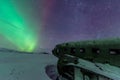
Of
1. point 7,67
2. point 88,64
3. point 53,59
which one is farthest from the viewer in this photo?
point 53,59

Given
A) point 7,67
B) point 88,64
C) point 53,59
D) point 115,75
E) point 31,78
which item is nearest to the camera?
point 115,75

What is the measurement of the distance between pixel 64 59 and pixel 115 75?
192 centimetres

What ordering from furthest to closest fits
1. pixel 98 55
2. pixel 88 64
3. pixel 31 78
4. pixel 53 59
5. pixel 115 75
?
pixel 53 59 → pixel 31 78 → pixel 98 55 → pixel 88 64 → pixel 115 75

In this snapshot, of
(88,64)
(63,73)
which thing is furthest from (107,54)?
(63,73)

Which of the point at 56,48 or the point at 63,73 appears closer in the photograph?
the point at 63,73

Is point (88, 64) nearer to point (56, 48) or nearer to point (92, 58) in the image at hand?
point (92, 58)

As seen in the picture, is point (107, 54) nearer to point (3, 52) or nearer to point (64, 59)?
point (64, 59)

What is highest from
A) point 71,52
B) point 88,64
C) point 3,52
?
point 3,52

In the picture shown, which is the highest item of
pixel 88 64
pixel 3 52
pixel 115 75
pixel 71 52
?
pixel 3 52

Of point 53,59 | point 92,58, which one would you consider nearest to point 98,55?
point 92,58

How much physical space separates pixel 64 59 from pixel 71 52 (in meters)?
0.38

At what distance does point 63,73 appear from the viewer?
5.54 meters

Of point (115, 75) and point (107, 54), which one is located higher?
point (107, 54)

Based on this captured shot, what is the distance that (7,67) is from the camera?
5.95 m
